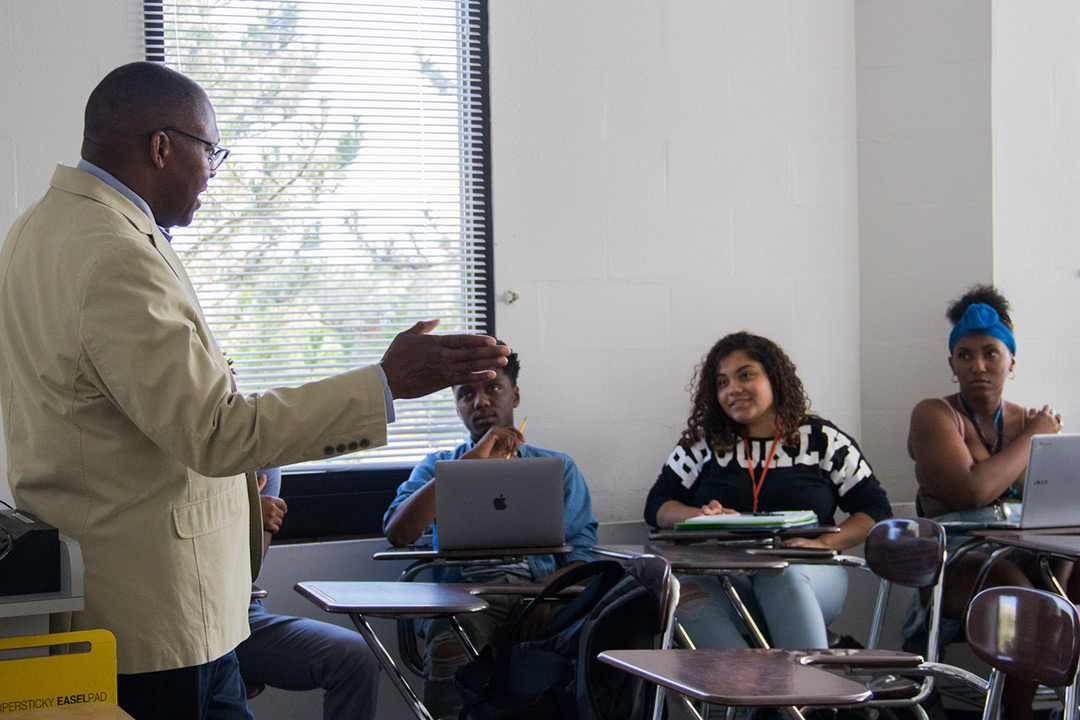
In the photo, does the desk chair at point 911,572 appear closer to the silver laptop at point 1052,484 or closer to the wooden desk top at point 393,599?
the silver laptop at point 1052,484

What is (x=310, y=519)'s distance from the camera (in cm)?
309

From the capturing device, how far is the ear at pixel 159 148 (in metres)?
1.53

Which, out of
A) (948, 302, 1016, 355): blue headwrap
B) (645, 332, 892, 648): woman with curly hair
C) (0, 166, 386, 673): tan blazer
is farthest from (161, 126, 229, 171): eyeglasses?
(948, 302, 1016, 355): blue headwrap

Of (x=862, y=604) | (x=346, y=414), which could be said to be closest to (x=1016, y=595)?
(x=346, y=414)

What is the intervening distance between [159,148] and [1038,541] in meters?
2.22

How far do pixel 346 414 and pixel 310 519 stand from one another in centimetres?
188

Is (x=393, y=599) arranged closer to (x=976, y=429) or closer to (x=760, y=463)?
(x=760, y=463)

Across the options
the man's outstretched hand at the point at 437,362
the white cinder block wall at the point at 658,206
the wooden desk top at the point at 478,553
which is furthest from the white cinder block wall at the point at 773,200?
the man's outstretched hand at the point at 437,362

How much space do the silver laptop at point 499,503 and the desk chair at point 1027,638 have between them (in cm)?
116

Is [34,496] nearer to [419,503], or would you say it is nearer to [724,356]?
[419,503]

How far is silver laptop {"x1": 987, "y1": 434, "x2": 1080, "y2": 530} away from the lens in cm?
267

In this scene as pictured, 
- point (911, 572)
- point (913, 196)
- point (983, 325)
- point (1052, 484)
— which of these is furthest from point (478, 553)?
point (913, 196)

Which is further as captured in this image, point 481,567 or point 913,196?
point 913,196

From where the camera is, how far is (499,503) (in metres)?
2.66
